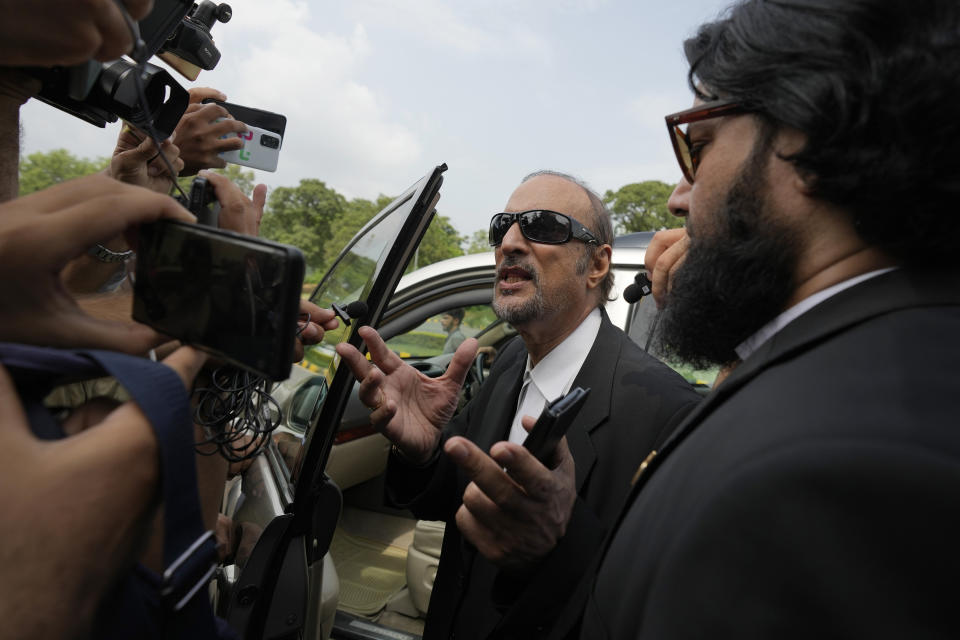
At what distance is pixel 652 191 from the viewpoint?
3694 cm

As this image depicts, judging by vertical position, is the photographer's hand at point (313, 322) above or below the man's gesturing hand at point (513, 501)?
above

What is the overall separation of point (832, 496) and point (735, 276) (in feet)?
1.88

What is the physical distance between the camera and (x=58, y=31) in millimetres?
788

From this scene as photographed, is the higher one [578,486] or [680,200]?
[680,200]

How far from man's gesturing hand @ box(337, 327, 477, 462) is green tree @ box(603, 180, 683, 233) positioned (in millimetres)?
34054

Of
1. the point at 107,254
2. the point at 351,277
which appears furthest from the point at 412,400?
the point at 107,254

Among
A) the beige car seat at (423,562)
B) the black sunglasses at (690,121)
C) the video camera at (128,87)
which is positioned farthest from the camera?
the beige car seat at (423,562)

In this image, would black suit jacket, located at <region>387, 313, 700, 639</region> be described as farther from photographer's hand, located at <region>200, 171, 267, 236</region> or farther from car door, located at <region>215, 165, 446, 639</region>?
photographer's hand, located at <region>200, 171, 267, 236</region>

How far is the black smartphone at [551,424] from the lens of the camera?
1.25 m

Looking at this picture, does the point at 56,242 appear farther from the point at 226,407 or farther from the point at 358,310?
the point at 358,310

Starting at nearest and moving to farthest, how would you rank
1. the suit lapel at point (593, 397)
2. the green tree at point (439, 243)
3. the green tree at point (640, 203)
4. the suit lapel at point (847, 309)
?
the suit lapel at point (847, 309) < the suit lapel at point (593, 397) < the green tree at point (640, 203) < the green tree at point (439, 243)

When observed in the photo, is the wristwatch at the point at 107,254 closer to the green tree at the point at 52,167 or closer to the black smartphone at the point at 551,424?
the black smartphone at the point at 551,424

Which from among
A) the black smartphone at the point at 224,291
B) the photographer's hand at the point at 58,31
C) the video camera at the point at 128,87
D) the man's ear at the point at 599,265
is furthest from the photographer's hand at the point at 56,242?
the man's ear at the point at 599,265

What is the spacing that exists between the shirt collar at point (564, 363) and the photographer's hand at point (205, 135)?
146 cm
